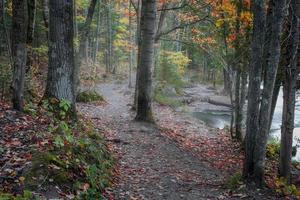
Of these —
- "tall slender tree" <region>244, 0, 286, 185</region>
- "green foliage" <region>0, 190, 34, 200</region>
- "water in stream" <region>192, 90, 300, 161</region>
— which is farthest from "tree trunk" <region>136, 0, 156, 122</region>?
"green foliage" <region>0, 190, 34, 200</region>

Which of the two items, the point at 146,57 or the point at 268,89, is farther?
the point at 146,57

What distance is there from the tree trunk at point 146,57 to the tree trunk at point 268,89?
651 cm

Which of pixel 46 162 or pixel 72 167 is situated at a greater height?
pixel 46 162

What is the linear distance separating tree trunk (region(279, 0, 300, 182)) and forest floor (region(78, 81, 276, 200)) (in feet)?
4.81

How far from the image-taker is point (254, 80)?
7613 millimetres

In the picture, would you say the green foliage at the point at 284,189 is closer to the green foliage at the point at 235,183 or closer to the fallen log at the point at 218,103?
the green foliage at the point at 235,183

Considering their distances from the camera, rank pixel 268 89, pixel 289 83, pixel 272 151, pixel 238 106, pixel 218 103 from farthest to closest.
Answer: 1. pixel 218 103
2. pixel 238 106
3. pixel 272 151
4. pixel 289 83
5. pixel 268 89

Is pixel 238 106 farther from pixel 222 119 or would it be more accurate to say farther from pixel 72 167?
pixel 222 119

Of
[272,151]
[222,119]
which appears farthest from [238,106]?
[222,119]

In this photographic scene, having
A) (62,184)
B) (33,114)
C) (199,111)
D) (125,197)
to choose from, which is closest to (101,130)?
(33,114)

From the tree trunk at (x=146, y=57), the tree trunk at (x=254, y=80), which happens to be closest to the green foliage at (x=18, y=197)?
the tree trunk at (x=254, y=80)

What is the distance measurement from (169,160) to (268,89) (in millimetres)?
3590

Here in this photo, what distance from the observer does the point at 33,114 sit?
8.66 meters

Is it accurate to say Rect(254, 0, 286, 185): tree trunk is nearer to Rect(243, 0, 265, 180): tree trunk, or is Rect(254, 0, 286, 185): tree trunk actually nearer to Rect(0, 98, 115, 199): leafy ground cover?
Rect(243, 0, 265, 180): tree trunk
